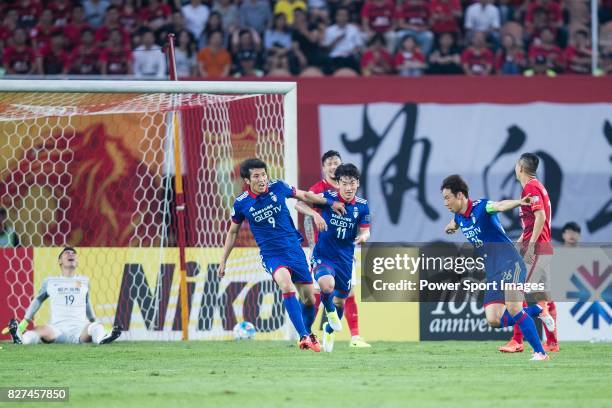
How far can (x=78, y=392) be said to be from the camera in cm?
897

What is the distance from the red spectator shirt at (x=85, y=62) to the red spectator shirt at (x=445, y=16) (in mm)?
5570

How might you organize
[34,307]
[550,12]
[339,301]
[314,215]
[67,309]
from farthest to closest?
[550,12]
[67,309]
[34,307]
[339,301]
[314,215]

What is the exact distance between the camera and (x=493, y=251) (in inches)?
466

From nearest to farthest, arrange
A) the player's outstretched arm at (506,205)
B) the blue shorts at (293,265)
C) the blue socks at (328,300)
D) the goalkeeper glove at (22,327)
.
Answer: the player's outstretched arm at (506,205)
the blue shorts at (293,265)
the blue socks at (328,300)
the goalkeeper glove at (22,327)

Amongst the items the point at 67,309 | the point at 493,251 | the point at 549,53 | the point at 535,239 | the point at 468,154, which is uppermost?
the point at 549,53

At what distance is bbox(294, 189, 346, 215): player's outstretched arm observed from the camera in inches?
495

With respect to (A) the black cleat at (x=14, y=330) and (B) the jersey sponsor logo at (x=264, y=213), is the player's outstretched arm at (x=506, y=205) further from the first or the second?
(A) the black cleat at (x=14, y=330)

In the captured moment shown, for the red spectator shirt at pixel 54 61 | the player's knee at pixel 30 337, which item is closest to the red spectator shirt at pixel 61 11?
the red spectator shirt at pixel 54 61

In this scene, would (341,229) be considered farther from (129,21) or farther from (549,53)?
(129,21)

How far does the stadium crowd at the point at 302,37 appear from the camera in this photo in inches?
765

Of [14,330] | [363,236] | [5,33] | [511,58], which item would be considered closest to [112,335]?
[14,330]

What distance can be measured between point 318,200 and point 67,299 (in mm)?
4309

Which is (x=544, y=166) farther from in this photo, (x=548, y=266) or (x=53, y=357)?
(x=53, y=357)

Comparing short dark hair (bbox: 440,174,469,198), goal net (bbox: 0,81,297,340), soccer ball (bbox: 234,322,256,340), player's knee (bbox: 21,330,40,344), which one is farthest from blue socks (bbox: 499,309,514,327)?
player's knee (bbox: 21,330,40,344)
